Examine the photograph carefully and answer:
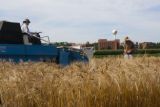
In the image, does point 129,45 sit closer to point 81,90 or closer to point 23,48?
point 23,48

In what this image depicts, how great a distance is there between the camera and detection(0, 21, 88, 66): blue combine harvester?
7.65 metres

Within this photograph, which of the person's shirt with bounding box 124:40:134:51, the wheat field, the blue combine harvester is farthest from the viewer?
the person's shirt with bounding box 124:40:134:51

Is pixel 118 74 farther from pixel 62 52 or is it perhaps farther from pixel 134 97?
pixel 62 52

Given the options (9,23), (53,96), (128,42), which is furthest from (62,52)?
(53,96)

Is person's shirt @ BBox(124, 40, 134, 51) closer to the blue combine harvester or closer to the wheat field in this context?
the blue combine harvester

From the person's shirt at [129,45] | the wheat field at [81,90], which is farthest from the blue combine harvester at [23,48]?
the wheat field at [81,90]

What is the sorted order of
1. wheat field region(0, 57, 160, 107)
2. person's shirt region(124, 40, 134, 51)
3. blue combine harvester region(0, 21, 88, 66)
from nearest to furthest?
wheat field region(0, 57, 160, 107), blue combine harvester region(0, 21, 88, 66), person's shirt region(124, 40, 134, 51)

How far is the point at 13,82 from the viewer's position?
9.95 ft

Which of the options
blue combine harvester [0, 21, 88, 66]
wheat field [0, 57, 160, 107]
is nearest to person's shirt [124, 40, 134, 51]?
blue combine harvester [0, 21, 88, 66]

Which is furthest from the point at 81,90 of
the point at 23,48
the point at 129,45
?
the point at 129,45

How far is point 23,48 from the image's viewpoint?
7871 mm

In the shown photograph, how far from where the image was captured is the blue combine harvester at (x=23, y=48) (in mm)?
7649

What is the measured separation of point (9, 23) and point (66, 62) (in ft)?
7.18

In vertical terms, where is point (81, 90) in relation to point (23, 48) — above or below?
below
